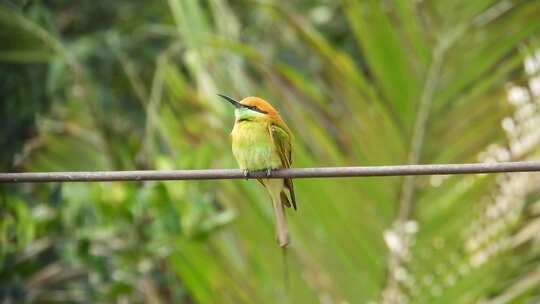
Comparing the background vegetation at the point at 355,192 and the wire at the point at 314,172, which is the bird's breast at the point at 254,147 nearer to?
the background vegetation at the point at 355,192

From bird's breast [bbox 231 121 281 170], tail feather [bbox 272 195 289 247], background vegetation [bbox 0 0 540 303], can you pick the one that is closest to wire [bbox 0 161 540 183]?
tail feather [bbox 272 195 289 247]

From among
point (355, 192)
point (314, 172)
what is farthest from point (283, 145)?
point (314, 172)

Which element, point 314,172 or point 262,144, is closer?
point 314,172

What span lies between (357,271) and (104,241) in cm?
108

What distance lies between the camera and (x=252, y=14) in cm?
664

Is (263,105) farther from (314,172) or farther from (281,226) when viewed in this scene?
(314,172)

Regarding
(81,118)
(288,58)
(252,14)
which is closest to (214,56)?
(81,118)

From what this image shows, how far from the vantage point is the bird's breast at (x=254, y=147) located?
9.17 ft

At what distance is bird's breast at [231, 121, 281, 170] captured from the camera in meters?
2.79

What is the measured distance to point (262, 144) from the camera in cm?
281

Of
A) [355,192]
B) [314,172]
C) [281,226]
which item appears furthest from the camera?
[355,192]

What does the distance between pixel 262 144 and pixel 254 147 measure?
1.0 inches

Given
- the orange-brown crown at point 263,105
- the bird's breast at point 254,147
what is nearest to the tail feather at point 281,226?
the bird's breast at point 254,147

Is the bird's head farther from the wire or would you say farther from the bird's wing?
the wire
